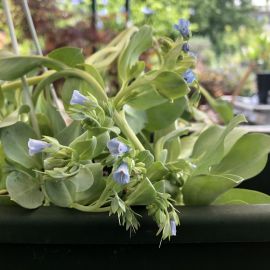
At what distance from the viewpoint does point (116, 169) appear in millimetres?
303

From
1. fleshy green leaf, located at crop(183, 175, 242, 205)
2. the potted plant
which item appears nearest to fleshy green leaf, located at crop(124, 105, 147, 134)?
the potted plant

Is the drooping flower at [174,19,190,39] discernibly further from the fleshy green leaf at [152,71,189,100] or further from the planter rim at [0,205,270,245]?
the planter rim at [0,205,270,245]

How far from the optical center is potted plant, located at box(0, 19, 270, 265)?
Result: 315 mm

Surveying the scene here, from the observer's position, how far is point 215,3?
848 cm

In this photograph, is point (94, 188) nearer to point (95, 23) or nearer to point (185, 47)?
point (185, 47)

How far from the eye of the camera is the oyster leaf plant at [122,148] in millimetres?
319

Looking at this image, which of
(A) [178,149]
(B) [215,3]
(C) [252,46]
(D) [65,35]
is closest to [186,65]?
(A) [178,149]

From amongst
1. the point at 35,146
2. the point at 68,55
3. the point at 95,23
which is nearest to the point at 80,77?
the point at 68,55

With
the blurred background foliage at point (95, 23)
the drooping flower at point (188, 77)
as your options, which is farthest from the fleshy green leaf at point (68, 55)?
the blurred background foliage at point (95, 23)

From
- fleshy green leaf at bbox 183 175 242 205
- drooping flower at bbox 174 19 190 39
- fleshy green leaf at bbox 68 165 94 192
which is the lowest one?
fleshy green leaf at bbox 183 175 242 205

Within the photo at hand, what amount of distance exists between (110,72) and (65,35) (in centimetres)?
44

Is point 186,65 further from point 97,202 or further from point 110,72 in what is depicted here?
point 110,72

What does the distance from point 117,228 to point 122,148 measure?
0.06 metres

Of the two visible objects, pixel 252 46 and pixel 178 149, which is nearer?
pixel 178 149
